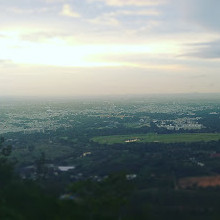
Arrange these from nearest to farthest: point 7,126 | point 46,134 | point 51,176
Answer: point 51,176 → point 46,134 → point 7,126

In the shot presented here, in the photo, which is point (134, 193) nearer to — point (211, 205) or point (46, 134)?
point (211, 205)

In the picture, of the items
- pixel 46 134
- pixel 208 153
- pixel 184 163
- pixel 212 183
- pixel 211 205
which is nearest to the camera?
pixel 211 205

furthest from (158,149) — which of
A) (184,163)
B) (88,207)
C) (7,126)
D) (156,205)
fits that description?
(7,126)

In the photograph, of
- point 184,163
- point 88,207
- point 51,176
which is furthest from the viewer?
point 184,163

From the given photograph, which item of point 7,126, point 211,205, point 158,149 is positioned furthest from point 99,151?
point 7,126

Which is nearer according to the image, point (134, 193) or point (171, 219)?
point (171, 219)

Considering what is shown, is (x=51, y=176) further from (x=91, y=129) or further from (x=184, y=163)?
(x=91, y=129)
